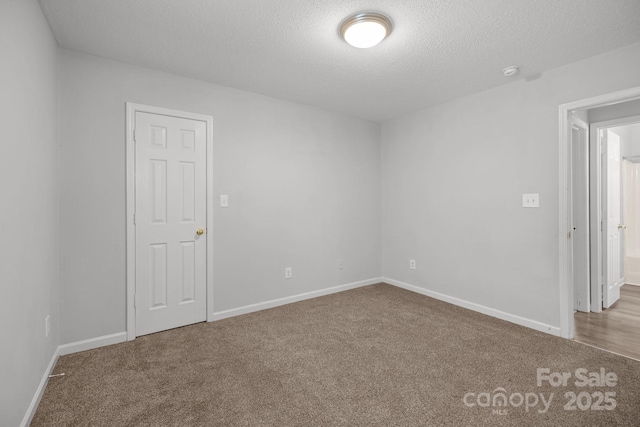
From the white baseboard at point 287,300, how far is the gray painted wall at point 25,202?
1.41 m

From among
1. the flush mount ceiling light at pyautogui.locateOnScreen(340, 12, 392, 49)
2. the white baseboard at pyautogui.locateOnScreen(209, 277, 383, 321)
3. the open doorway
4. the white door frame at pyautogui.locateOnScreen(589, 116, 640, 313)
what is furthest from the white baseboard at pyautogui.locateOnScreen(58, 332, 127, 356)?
the white door frame at pyautogui.locateOnScreen(589, 116, 640, 313)

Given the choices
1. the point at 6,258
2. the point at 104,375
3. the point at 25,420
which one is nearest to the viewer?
the point at 6,258

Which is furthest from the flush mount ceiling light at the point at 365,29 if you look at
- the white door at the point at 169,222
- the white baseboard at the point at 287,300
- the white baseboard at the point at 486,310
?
the white baseboard at the point at 486,310

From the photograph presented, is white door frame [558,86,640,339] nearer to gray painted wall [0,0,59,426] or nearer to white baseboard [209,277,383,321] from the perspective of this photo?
white baseboard [209,277,383,321]

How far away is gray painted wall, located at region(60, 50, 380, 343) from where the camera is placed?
97.7 inches

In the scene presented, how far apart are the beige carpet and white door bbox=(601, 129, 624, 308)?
1.51 m

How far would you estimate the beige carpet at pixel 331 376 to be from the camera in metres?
1.70

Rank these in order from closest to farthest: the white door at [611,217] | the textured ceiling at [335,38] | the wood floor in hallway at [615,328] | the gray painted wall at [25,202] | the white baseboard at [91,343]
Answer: the gray painted wall at [25,202] → the textured ceiling at [335,38] → the white baseboard at [91,343] → the wood floor in hallway at [615,328] → the white door at [611,217]

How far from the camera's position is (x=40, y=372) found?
191cm

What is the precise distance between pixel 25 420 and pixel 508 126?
14.2 ft

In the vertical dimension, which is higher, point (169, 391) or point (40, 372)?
point (40, 372)

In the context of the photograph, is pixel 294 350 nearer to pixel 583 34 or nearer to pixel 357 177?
pixel 357 177

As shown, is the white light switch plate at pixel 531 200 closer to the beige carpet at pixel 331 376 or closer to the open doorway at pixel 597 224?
the open doorway at pixel 597 224

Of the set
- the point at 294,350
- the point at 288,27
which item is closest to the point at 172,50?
the point at 288,27
